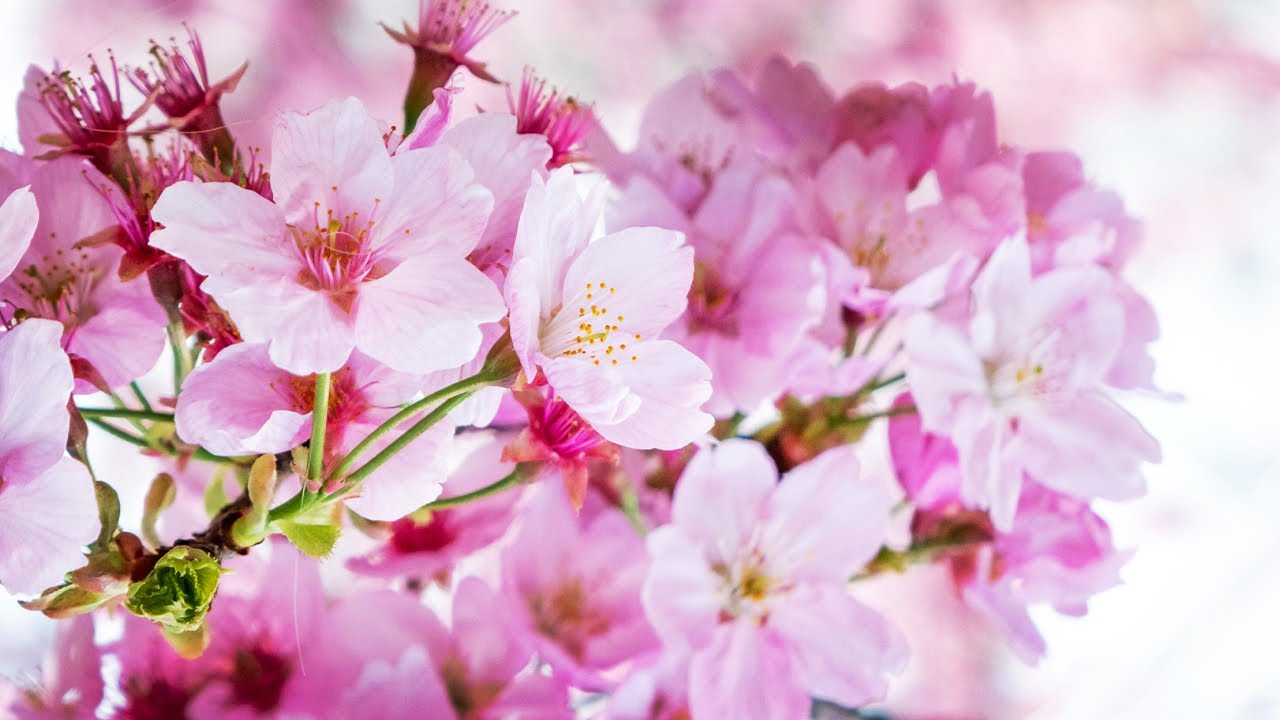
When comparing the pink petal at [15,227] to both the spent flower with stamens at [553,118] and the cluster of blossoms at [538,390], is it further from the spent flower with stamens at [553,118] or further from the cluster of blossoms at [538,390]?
the spent flower with stamens at [553,118]

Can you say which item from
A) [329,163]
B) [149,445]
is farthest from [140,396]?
[329,163]

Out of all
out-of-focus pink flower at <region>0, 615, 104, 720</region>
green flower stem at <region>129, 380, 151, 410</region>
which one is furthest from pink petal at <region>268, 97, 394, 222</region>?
out-of-focus pink flower at <region>0, 615, 104, 720</region>

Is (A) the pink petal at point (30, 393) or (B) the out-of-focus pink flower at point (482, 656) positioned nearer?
(A) the pink petal at point (30, 393)

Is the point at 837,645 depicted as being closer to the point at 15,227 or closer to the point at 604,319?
the point at 604,319

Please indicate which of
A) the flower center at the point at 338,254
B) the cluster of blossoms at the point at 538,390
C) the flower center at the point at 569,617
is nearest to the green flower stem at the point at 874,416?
the cluster of blossoms at the point at 538,390

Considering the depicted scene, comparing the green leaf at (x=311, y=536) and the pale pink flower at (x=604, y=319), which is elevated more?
the pale pink flower at (x=604, y=319)

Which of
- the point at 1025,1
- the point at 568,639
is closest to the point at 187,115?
the point at 568,639

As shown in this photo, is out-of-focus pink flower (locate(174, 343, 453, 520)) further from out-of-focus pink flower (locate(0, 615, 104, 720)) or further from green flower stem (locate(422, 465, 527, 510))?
out-of-focus pink flower (locate(0, 615, 104, 720))
